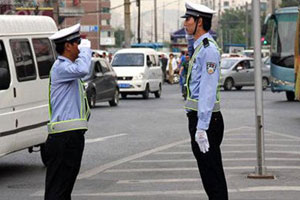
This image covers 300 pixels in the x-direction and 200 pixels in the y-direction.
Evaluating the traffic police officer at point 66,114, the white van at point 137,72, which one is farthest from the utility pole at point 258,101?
the white van at point 137,72

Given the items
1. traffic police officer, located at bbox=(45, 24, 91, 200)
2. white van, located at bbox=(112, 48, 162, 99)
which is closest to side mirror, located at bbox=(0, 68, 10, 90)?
traffic police officer, located at bbox=(45, 24, 91, 200)

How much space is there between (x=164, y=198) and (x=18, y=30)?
3682 mm

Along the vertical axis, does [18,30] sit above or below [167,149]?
above

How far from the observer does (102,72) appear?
96.1 ft

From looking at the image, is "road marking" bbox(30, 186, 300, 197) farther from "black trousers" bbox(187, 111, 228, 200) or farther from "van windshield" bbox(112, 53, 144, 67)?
"van windshield" bbox(112, 53, 144, 67)

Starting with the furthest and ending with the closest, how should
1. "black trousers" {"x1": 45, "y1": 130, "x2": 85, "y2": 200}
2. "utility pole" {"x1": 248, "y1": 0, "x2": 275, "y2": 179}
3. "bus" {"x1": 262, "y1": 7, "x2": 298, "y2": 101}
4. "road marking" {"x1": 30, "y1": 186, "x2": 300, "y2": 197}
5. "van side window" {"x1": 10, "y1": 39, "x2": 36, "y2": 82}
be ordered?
"bus" {"x1": 262, "y1": 7, "x2": 298, "y2": 101}
"van side window" {"x1": 10, "y1": 39, "x2": 36, "y2": 82}
"utility pole" {"x1": 248, "y1": 0, "x2": 275, "y2": 179}
"road marking" {"x1": 30, "y1": 186, "x2": 300, "y2": 197}
"black trousers" {"x1": 45, "y1": 130, "x2": 85, "y2": 200}

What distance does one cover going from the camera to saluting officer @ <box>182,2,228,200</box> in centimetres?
766

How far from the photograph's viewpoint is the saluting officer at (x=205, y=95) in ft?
25.1

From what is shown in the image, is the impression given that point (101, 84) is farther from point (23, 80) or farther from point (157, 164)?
point (23, 80)

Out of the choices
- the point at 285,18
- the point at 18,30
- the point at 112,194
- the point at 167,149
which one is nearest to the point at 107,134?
the point at 167,149

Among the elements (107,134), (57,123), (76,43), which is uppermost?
(76,43)

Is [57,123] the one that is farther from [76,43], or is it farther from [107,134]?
[107,134]

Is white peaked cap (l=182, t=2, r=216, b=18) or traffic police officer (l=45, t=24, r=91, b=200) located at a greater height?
white peaked cap (l=182, t=2, r=216, b=18)

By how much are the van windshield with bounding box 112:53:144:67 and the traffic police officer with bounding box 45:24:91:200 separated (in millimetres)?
27454
